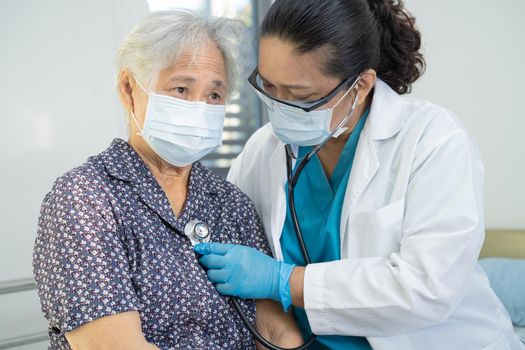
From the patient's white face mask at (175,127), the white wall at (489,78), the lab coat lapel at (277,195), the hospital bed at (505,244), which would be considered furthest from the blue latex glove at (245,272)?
the white wall at (489,78)

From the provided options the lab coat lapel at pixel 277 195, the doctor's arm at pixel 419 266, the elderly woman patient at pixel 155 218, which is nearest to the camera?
the elderly woman patient at pixel 155 218

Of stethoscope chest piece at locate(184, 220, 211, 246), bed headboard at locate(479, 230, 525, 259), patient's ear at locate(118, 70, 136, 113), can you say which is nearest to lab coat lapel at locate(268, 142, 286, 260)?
stethoscope chest piece at locate(184, 220, 211, 246)

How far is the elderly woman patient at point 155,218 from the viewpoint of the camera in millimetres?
1097

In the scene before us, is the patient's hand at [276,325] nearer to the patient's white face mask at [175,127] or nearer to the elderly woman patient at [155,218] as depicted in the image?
the elderly woman patient at [155,218]

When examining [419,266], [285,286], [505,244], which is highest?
[419,266]

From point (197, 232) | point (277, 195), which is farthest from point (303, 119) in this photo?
point (197, 232)

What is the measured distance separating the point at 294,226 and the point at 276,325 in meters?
0.26

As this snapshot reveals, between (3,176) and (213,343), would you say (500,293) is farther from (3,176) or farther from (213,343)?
(3,176)

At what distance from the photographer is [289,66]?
1356mm

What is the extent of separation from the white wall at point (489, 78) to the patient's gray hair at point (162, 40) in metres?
1.48

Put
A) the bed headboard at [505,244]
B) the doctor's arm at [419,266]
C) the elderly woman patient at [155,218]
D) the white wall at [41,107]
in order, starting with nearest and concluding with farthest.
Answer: the elderly woman patient at [155,218]
the doctor's arm at [419,266]
the white wall at [41,107]
the bed headboard at [505,244]

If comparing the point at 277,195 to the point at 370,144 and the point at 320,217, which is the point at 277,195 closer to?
the point at 320,217

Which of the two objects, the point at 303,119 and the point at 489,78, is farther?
the point at 489,78

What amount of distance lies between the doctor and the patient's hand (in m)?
0.05
